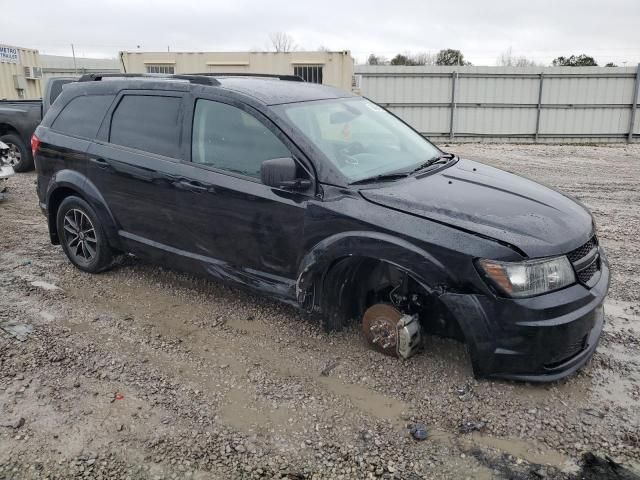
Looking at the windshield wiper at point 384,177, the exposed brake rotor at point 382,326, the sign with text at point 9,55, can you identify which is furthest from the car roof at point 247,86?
the sign with text at point 9,55

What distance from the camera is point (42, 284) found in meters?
5.09

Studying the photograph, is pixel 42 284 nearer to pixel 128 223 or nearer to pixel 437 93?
pixel 128 223

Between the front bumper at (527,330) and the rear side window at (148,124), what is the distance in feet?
8.28

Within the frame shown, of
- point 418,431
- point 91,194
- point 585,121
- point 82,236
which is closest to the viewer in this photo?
point 418,431

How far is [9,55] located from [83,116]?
16541 millimetres

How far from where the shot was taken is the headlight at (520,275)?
3.04m

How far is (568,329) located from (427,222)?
3.28 feet

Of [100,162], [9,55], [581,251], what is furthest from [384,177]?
[9,55]

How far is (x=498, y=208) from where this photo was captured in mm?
3375

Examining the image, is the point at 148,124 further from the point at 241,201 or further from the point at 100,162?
the point at 241,201

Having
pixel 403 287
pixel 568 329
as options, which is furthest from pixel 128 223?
pixel 568 329

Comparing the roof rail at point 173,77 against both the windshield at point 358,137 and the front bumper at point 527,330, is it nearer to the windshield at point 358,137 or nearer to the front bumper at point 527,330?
the windshield at point 358,137

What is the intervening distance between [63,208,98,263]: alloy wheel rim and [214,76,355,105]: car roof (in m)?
1.95

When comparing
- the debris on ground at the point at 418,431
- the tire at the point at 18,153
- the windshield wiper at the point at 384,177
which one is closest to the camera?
the debris on ground at the point at 418,431
